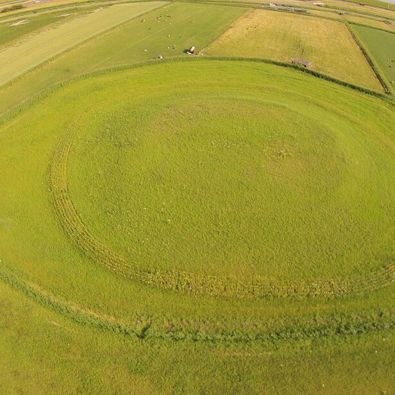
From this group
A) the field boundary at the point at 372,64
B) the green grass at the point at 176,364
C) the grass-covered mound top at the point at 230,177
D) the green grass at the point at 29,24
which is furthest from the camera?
the green grass at the point at 29,24

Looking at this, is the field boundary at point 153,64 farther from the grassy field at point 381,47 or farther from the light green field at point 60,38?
the light green field at point 60,38

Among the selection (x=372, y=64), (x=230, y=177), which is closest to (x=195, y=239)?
(x=230, y=177)

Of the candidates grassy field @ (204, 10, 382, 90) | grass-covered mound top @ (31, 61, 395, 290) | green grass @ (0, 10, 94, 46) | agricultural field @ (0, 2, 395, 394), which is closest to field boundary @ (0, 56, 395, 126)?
agricultural field @ (0, 2, 395, 394)

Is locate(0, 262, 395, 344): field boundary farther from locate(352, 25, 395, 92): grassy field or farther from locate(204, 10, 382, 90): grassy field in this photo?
locate(204, 10, 382, 90): grassy field

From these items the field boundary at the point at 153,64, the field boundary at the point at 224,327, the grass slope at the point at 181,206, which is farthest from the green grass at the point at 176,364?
the field boundary at the point at 153,64

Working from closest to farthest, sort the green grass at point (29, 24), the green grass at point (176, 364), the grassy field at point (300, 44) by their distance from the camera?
1. the green grass at point (176, 364)
2. the grassy field at point (300, 44)
3. the green grass at point (29, 24)

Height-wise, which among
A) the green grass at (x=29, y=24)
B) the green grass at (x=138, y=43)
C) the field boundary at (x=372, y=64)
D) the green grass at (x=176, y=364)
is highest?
the green grass at (x=29, y=24)
